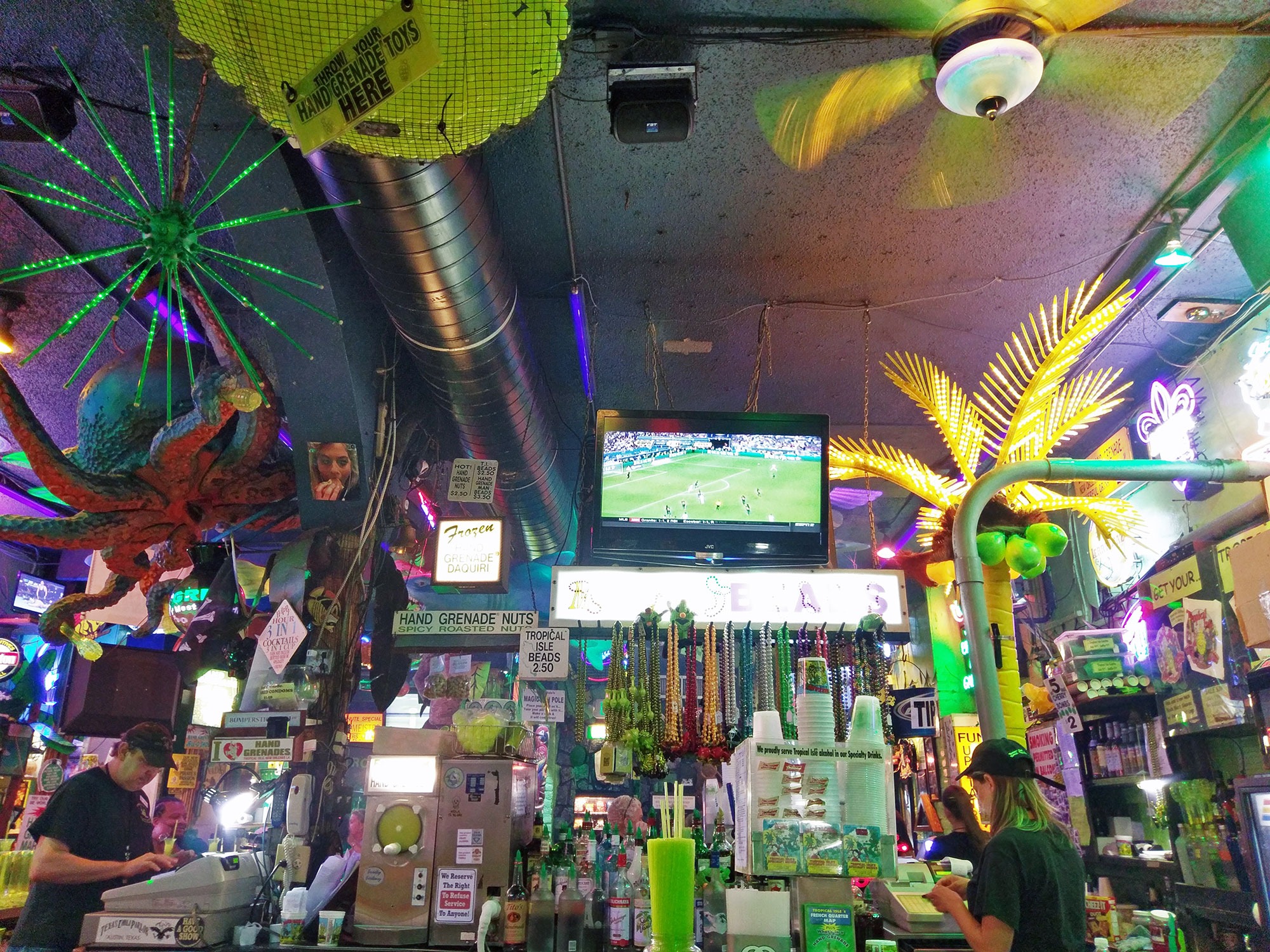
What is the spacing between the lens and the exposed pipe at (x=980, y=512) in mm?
3121

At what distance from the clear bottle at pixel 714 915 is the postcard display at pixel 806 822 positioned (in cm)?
38

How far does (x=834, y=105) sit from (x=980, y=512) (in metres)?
1.88

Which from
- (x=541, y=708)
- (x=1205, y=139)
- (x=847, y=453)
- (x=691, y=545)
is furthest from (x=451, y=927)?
(x=1205, y=139)

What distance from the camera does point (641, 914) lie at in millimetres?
3076

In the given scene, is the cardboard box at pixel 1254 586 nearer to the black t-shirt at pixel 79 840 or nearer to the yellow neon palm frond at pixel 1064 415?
the yellow neon palm frond at pixel 1064 415

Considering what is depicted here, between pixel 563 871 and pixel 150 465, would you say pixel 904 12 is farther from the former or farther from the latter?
pixel 150 465

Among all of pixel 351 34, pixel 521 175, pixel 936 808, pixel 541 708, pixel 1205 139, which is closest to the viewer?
pixel 351 34

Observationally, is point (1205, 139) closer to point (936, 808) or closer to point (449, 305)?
point (449, 305)

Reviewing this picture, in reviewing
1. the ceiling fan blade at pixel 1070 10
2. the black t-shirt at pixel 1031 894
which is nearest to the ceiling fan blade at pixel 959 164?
the ceiling fan blade at pixel 1070 10

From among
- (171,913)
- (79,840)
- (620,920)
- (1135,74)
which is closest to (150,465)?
(79,840)

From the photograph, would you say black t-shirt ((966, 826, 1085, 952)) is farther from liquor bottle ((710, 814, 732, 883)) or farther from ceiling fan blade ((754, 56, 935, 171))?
ceiling fan blade ((754, 56, 935, 171))

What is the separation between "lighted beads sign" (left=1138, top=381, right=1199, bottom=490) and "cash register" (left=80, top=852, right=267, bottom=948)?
553 cm

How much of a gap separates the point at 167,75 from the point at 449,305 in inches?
56.1

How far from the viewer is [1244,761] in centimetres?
482
